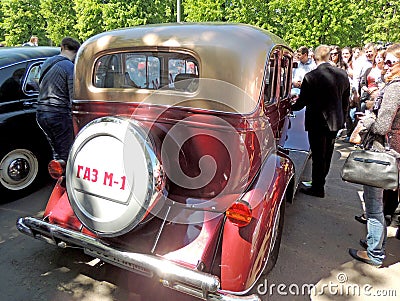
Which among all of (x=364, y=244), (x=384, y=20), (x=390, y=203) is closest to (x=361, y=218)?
(x=390, y=203)

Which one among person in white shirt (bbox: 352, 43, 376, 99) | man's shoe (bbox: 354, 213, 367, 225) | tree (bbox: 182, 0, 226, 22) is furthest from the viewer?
tree (bbox: 182, 0, 226, 22)

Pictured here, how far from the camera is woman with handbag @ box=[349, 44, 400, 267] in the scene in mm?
2635

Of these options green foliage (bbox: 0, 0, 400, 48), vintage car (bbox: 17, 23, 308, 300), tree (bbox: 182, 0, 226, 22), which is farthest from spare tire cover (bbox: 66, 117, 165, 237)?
tree (bbox: 182, 0, 226, 22)

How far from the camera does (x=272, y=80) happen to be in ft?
10.0

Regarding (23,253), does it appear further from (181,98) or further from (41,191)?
(181,98)

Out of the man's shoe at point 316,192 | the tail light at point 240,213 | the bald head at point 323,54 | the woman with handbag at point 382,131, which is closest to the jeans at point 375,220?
the woman with handbag at point 382,131

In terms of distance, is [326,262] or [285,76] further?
[285,76]

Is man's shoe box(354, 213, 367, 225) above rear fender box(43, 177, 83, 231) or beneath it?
beneath

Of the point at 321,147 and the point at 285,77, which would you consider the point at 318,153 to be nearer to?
the point at 321,147

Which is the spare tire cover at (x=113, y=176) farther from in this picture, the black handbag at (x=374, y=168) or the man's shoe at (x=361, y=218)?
the man's shoe at (x=361, y=218)

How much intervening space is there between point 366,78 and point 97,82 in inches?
248

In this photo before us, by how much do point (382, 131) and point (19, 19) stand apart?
117 ft

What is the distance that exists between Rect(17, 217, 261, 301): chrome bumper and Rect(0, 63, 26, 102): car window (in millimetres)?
2370

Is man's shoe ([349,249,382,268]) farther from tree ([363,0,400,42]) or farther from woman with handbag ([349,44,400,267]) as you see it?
tree ([363,0,400,42])
